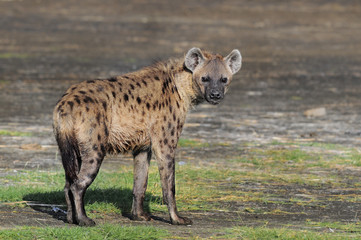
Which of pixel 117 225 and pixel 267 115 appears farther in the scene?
pixel 267 115

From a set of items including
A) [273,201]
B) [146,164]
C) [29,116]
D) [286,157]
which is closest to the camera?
[146,164]

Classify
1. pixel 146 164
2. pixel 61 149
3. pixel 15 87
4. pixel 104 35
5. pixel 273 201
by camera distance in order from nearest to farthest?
pixel 61 149 → pixel 146 164 → pixel 273 201 → pixel 15 87 → pixel 104 35

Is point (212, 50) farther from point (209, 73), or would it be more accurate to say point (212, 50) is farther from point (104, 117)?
point (104, 117)

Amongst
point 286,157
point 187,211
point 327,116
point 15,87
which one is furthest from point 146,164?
point 15,87

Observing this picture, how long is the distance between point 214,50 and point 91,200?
11.3 meters

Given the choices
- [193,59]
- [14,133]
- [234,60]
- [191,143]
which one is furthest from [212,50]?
[193,59]

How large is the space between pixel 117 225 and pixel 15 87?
25.1 ft

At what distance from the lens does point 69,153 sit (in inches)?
218

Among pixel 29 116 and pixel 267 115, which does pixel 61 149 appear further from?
pixel 267 115

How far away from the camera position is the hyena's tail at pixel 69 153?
5531 mm

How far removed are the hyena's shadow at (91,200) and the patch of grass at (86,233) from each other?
645mm

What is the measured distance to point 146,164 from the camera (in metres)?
6.39

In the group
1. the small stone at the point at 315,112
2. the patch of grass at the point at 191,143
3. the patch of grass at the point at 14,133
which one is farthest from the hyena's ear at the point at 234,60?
the small stone at the point at 315,112

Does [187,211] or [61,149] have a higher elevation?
[61,149]
